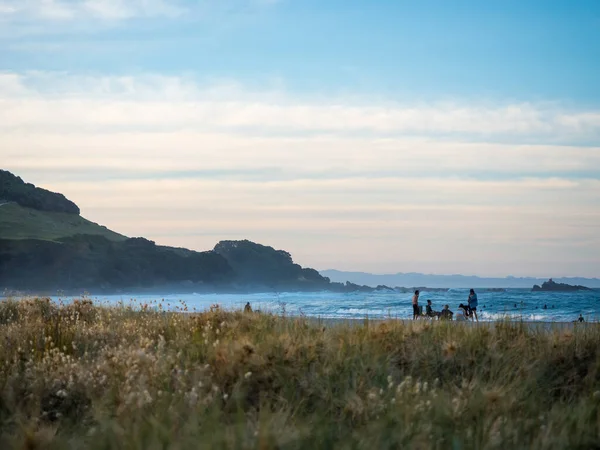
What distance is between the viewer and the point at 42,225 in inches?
5832

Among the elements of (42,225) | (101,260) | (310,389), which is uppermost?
(42,225)

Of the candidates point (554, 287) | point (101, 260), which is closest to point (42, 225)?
point (101, 260)

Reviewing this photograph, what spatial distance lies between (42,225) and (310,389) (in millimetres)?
148354

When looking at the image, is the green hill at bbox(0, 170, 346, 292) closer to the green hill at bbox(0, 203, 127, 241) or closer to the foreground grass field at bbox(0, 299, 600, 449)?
the green hill at bbox(0, 203, 127, 241)

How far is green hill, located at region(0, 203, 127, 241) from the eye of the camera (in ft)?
445

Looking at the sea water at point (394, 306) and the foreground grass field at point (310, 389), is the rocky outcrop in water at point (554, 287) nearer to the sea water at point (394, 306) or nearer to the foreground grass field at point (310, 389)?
the sea water at point (394, 306)

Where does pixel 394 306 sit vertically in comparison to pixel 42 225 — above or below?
below

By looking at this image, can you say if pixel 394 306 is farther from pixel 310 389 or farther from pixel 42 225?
pixel 42 225

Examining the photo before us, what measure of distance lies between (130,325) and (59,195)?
176606mm

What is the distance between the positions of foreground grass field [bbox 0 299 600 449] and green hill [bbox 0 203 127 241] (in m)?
126

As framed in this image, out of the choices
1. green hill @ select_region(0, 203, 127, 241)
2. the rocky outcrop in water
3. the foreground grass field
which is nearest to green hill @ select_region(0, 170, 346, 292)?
green hill @ select_region(0, 203, 127, 241)

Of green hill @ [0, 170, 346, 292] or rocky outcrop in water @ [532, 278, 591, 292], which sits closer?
rocky outcrop in water @ [532, 278, 591, 292]

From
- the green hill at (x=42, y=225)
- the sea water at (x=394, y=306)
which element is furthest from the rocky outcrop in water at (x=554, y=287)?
the green hill at (x=42, y=225)

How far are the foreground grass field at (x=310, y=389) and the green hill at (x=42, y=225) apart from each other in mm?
125626
